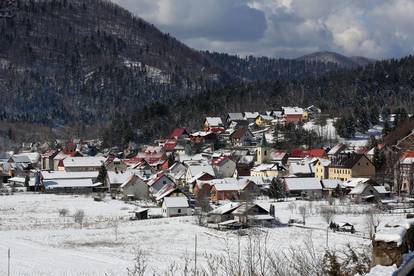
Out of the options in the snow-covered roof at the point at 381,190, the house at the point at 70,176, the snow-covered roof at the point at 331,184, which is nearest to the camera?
the snow-covered roof at the point at 381,190

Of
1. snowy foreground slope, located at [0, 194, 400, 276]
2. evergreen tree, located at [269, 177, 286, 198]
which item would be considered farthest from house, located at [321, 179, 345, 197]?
snowy foreground slope, located at [0, 194, 400, 276]

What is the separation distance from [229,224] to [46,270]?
13.9m

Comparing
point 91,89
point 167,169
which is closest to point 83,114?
point 91,89

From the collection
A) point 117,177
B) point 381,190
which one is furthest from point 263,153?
point 381,190

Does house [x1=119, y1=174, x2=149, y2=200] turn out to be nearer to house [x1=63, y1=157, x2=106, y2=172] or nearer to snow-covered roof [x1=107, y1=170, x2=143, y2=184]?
snow-covered roof [x1=107, y1=170, x2=143, y2=184]

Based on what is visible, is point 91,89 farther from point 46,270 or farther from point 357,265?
point 357,265

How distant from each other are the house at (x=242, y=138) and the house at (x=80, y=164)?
755 inches

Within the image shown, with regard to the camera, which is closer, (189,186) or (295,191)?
(295,191)

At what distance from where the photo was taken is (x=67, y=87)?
638 ft

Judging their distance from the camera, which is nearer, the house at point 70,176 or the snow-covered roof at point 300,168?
the snow-covered roof at point 300,168

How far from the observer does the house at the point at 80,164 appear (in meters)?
69.6

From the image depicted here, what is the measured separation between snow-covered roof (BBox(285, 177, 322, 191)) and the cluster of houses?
16 millimetres

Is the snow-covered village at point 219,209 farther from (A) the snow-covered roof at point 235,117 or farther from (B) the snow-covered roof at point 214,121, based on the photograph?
(A) the snow-covered roof at point 235,117

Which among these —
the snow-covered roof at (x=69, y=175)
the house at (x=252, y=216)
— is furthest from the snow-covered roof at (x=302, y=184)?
the snow-covered roof at (x=69, y=175)
